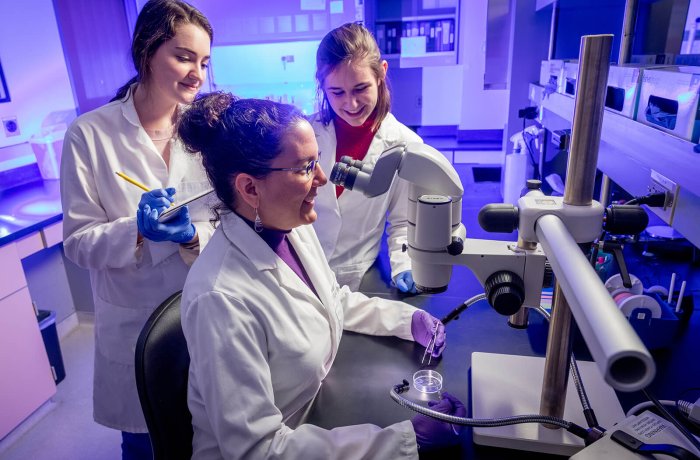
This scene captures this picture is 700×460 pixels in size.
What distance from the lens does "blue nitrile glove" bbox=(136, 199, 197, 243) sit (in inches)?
47.3

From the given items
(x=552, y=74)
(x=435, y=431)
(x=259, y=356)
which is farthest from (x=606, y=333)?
(x=552, y=74)

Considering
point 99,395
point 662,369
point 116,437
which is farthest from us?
point 116,437

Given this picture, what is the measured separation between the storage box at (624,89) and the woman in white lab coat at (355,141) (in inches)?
20.7

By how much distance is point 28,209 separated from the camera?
2.19 m

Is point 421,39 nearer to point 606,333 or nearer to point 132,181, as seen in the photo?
point 132,181

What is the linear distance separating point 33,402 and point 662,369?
2.36 metres

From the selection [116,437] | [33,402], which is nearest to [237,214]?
[116,437]

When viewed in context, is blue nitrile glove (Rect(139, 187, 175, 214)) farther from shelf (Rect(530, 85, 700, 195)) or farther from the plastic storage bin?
the plastic storage bin

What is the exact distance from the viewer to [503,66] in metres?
3.04

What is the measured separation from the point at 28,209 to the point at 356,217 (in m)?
1.63

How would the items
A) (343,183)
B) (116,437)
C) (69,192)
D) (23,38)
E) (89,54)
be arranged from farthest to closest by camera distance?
(89,54), (23,38), (116,437), (69,192), (343,183)

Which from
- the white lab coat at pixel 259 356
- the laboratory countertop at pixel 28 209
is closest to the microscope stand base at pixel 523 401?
the white lab coat at pixel 259 356

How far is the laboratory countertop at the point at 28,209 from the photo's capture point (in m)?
1.92

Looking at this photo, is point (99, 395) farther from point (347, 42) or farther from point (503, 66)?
point (503, 66)
